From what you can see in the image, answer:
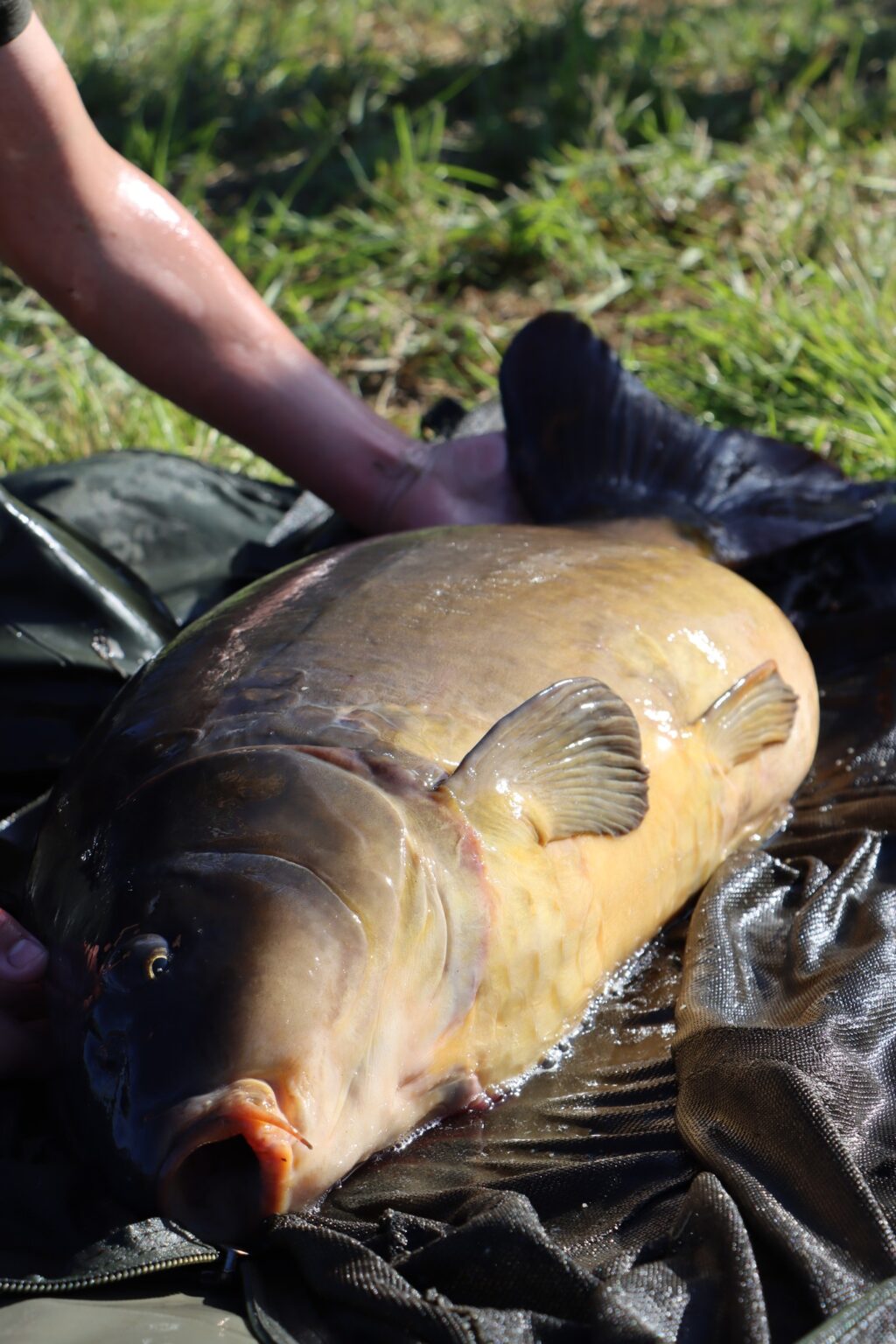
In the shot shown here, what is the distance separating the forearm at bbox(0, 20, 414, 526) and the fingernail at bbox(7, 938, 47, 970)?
1.43 meters

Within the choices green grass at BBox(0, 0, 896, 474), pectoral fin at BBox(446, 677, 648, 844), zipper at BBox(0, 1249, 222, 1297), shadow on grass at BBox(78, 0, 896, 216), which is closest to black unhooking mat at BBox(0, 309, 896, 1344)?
zipper at BBox(0, 1249, 222, 1297)

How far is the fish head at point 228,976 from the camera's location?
1.53 metres

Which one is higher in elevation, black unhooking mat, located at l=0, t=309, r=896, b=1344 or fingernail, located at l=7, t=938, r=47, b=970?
fingernail, located at l=7, t=938, r=47, b=970

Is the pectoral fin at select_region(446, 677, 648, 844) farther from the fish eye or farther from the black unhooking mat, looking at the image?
the fish eye

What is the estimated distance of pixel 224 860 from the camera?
1.67 meters

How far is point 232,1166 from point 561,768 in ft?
2.23

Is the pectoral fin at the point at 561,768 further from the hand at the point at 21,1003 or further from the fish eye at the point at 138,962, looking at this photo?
the hand at the point at 21,1003

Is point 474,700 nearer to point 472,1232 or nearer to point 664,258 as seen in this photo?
point 472,1232

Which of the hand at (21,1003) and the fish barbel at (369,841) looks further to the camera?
the hand at (21,1003)

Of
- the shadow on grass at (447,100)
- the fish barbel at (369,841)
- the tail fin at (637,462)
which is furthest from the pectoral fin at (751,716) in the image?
the shadow on grass at (447,100)

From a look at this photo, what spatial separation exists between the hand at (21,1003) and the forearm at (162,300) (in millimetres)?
1431

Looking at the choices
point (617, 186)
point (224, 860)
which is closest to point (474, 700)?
point (224, 860)

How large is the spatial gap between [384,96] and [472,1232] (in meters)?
5.58

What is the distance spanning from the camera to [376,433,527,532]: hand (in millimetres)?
2936
